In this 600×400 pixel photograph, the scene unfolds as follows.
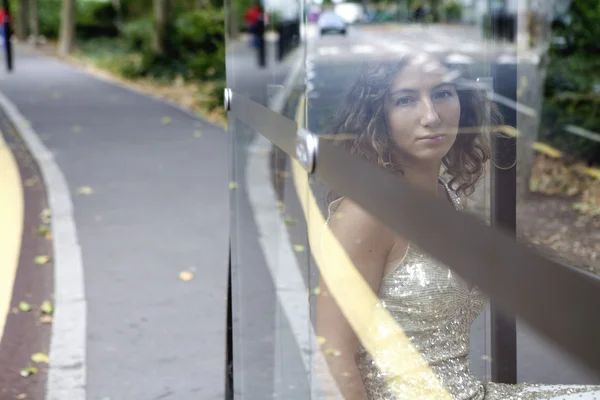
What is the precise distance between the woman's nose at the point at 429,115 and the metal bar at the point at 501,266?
19 cm

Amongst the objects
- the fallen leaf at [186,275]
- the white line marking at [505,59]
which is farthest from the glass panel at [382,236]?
the fallen leaf at [186,275]

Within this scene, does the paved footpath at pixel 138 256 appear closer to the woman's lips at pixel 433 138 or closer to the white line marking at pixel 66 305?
the white line marking at pixel 66 305

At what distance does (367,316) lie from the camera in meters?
1.62

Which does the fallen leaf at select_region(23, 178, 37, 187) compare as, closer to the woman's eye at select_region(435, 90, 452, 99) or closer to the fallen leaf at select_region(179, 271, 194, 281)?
the fallen leaf at select_region(179, 271, 194, 281)

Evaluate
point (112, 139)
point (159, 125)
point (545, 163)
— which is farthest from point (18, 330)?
point (159, 125)

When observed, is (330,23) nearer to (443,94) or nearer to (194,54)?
(443,94)

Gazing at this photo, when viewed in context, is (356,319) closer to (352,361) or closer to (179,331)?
(352,361)

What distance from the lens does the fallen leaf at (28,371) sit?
181 inches

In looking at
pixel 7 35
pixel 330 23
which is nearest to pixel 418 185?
pixel 330 23

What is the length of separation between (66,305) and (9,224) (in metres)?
2.61

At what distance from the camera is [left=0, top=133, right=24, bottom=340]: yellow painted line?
6113 mm

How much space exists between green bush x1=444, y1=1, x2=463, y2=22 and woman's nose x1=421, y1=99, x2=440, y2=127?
14.9ft

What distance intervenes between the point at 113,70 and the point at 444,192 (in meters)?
26.9

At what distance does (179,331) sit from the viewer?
530 cm
